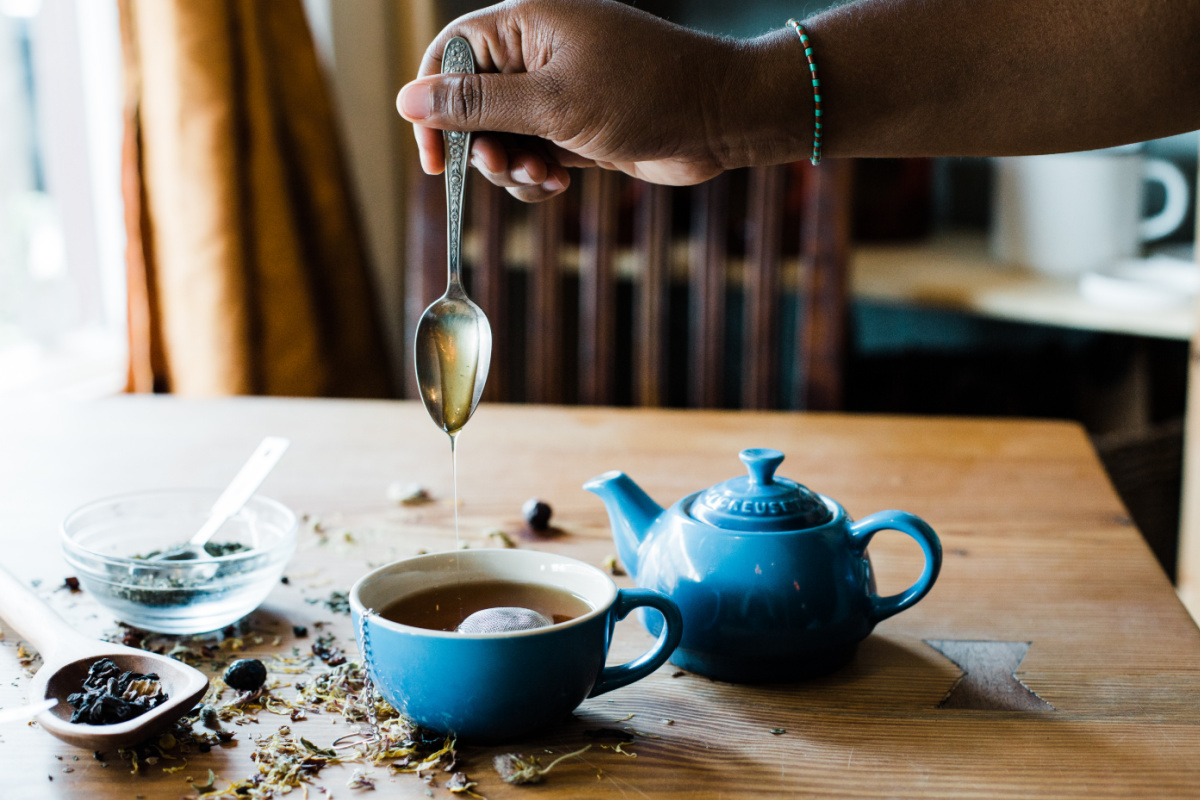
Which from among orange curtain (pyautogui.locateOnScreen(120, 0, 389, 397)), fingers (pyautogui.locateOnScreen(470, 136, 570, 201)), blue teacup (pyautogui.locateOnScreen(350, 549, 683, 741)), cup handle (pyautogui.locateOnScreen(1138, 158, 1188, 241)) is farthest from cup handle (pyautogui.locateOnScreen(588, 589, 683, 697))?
cup handle (pyautogui.locateOnScreen(1138, 158, 1188, 241))

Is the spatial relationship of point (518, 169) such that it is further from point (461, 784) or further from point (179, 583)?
point (461, 784)

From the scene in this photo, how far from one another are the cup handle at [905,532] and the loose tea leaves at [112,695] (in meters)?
0.44

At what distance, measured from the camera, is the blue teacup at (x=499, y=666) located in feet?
1.90

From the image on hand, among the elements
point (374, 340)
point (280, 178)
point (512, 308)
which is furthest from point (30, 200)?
point (512, 308)

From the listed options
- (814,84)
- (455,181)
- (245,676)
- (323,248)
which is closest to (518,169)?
(455,181)

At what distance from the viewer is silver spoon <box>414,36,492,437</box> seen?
2.58 feet

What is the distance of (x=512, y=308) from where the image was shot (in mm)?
2373

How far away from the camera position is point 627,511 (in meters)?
0.78

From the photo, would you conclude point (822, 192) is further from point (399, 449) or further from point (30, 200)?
point (30, 200)

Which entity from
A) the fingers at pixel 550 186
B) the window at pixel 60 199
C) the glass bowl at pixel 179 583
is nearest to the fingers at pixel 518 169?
the fingers at pixel 550 186

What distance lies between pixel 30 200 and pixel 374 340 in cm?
65

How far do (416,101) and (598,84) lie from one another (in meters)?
0.14

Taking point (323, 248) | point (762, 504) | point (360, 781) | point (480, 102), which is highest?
point (480, 102)

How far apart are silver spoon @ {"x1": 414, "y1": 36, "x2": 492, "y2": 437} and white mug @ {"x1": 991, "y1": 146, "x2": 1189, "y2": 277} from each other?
4.74ft
